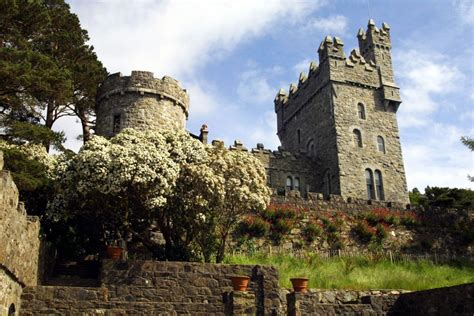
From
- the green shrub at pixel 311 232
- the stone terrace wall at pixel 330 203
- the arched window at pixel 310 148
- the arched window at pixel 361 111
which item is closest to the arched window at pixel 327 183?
the arched window at pixel 310 148

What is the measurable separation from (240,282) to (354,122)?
2510 cm

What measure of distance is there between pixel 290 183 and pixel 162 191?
20.3 m

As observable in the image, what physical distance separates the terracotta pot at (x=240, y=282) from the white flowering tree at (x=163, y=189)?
3132 mm

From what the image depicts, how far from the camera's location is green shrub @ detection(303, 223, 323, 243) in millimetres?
25141

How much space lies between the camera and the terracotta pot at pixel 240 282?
14188mm

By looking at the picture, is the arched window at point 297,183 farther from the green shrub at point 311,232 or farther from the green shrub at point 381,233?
the green shrub at point 311,232

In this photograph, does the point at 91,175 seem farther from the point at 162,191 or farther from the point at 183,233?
the point at 183,233

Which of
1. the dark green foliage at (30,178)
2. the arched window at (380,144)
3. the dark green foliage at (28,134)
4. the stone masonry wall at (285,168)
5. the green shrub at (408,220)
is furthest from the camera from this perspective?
the arched window at (380,144)

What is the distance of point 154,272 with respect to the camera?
14.4 meters

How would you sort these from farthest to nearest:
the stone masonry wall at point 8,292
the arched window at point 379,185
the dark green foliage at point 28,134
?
the arched window at point 379,185 → the dark green foliage at point 28,134 → the stone masonry wall at point 8,292

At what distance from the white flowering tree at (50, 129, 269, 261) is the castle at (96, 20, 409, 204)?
47.5ft

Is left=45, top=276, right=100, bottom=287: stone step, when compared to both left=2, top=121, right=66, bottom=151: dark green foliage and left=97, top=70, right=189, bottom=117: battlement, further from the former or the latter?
left=97, top=70, right=189, bottom=117: battlement

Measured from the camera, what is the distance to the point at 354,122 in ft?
121

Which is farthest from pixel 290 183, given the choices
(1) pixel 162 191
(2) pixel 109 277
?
(2) pixel 109 277
